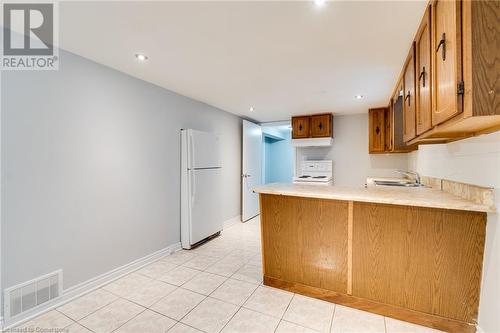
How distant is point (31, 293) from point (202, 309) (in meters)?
1.35

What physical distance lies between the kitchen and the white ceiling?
0.02 metres

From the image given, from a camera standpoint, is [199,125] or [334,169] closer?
[199,125]

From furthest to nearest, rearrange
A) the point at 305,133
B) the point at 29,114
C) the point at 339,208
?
the point at 305,133 → the point at 339,208 → the point at 29,114

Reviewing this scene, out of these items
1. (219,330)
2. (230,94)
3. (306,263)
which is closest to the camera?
(219,330)

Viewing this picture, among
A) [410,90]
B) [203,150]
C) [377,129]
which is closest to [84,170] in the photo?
[203,150]

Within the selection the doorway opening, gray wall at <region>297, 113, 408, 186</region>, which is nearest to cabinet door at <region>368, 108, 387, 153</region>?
gray wall at <region>297, 113, 408, 186</region>

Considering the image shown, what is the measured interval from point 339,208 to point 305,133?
284cm

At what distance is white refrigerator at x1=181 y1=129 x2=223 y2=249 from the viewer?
3289 millimetres

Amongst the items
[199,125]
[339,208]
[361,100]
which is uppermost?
[361,100]

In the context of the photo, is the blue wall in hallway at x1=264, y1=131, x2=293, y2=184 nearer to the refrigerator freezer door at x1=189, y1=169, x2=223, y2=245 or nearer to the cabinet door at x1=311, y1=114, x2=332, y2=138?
the cabinet door at x1=311, y1=114, x2=332, y2=138

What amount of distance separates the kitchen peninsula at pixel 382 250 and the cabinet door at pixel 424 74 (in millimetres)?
563

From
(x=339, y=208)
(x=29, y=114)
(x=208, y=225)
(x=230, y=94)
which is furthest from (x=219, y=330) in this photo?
(x=230, y=94)

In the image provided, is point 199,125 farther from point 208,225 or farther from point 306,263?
point 306,263

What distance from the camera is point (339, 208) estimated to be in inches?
78.9
